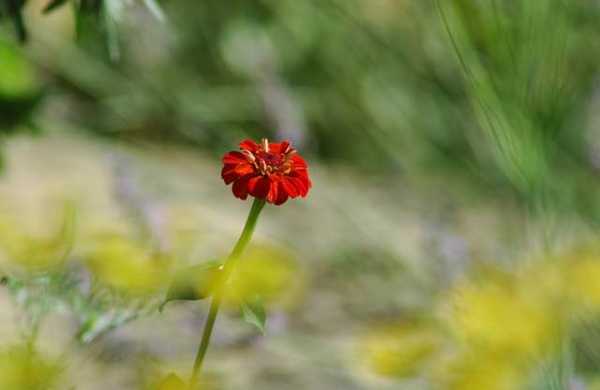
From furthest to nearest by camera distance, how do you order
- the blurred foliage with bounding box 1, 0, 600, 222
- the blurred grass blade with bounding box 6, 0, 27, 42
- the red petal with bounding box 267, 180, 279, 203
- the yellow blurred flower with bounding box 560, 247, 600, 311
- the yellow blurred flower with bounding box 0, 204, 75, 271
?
the blurred foliage with bounding box 1, 0, 600, 222 → the blurred grass blade with bounding box 6, 0, 27, 42 → the yellow blurred flower with bounding box 560, 247, 600, 311 → the yellow blurred flower with bounding box 0, 204, 75, 271 → the red petal with bounding box 267, 180, 279, 203

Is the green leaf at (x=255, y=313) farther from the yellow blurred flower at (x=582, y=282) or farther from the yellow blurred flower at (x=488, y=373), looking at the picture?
the yellow blurred flower at (x=582, y=282)

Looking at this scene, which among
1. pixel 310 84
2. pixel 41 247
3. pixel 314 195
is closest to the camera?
pixel 41 247

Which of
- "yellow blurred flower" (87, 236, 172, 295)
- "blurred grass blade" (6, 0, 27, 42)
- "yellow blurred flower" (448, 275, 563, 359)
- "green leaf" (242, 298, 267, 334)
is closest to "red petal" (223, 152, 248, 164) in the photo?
"green leaf" (242, 298, 267, 334)

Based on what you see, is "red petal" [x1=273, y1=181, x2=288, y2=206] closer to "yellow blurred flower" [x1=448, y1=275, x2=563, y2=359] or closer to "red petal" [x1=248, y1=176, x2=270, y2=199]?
"red petal" [x1=248, y1=176, x2=270, y2=199]

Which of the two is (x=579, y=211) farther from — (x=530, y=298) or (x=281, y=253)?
(x=530, y=298)

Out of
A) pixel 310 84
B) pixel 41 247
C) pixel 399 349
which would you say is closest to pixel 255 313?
pixel 41 247

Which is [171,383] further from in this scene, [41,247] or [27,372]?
[41,247]
